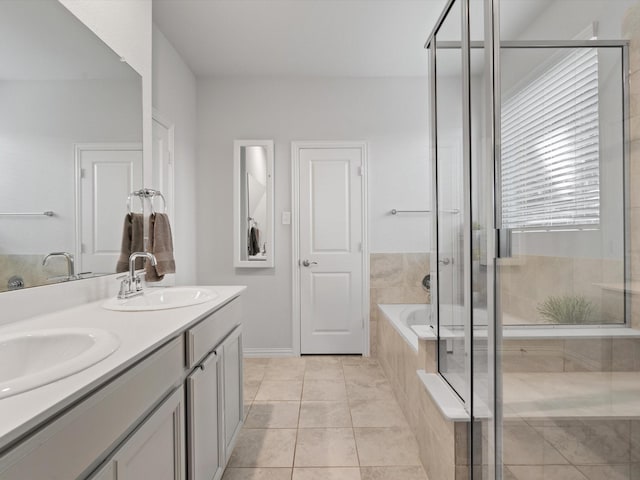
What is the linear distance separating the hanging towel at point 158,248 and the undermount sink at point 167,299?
7.0 inches

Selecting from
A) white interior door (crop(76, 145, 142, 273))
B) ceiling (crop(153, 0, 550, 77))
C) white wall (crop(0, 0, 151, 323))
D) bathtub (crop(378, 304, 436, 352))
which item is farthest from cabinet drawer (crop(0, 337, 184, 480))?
ceiling (crop(153, 0, 550, 77))

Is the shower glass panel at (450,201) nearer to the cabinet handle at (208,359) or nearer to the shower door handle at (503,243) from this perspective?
the shower door handle at (503,243)

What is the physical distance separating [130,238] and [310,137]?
2073mm

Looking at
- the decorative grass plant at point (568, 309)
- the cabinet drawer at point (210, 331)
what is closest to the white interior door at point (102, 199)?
the cabinet drawer at point (210, 331)

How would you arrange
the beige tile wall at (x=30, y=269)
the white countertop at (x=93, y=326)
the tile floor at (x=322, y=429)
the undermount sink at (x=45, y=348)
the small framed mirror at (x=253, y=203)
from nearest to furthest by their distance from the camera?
the white countertop at (x=93, y=326), the undermount sink at (x=45, y=348), the beige tile wall at (x=30, y=269), the tile floor at (x=322, y=429), the small framed mirror at (x=253, y=203)

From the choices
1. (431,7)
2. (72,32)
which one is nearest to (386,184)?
(431,7)

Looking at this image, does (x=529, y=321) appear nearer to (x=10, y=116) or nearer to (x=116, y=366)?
(x=116, y=366)

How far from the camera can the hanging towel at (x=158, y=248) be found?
197cm

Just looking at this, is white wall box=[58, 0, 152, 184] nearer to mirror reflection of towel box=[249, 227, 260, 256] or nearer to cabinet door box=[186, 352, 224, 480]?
cabinet door box=[186, 352, 224, 480]

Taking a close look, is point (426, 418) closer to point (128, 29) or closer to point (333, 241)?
point (333, 241)

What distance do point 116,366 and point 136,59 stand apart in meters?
1.81

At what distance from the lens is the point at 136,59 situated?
6.39 ft

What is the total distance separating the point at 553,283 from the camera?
865 mm

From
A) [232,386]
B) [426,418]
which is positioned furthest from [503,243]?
[232,386]
